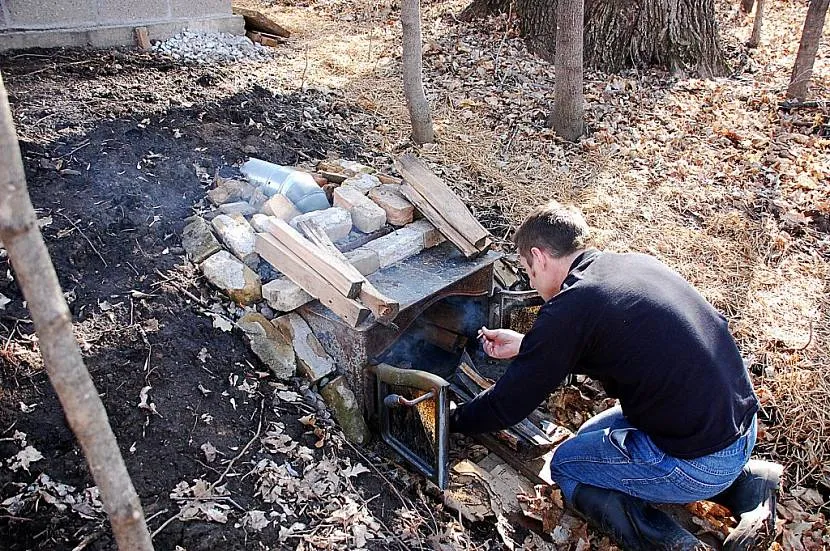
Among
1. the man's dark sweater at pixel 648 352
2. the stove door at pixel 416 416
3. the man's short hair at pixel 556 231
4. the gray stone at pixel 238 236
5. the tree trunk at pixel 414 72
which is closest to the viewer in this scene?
the man's dark sweater at pixel 648 352

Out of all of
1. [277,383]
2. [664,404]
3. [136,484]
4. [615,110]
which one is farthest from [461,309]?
[615,110]

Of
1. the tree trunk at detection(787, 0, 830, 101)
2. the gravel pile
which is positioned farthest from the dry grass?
the gravel pile

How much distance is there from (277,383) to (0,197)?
2482 mm

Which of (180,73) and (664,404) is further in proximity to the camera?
(180,73)

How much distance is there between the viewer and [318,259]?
3643 millimetres

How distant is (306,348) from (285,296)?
334 mm

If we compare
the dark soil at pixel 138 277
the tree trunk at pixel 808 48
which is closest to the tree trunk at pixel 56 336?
the dark soil at pixel 138 277

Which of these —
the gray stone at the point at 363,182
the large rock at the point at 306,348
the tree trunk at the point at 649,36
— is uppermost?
the tree trunk at the point at 649,36

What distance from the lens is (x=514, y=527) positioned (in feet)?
11.4

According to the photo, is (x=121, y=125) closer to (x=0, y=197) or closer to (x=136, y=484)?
(x=136, y=484)

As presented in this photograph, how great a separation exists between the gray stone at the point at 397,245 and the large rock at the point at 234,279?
740 millimetres

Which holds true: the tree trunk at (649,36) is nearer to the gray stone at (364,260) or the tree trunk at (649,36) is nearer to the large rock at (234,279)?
the gray stone at (364,260)

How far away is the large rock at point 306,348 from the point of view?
380 cm

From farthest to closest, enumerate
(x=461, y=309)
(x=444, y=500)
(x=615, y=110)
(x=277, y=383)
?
(x=615, y=110) → (x=461, y=309) → (x=277, y=383) → (x=444, y=500)
